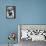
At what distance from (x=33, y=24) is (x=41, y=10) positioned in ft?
1.28

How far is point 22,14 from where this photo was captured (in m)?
3.20

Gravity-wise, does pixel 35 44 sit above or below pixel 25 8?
below

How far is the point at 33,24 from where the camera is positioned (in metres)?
3.17

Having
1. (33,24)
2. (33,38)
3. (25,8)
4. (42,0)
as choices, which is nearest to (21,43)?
(33,38)

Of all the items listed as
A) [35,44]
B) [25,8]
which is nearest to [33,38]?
[35,44]

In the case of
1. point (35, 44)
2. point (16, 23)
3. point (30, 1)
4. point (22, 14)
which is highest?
point (30, 1)

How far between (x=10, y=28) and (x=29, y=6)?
27.1 inches

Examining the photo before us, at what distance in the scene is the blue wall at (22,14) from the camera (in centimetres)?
318

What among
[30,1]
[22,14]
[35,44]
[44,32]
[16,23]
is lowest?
[35,44]

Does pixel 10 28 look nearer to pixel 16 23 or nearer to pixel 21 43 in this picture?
pixel 16 23

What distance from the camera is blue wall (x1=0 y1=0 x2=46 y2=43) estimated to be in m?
3.18

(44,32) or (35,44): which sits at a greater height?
(44,32)

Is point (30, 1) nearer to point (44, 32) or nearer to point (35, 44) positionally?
point (44, 32)

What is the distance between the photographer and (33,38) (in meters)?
3.07
